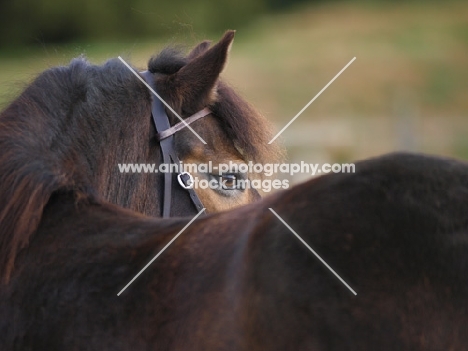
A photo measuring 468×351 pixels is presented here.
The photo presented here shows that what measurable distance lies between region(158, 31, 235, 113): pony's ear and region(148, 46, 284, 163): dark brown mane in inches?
3.7

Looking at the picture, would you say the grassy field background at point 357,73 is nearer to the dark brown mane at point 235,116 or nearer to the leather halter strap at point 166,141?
the dark brown mane at point 235,116

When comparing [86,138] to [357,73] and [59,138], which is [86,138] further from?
[357,73]

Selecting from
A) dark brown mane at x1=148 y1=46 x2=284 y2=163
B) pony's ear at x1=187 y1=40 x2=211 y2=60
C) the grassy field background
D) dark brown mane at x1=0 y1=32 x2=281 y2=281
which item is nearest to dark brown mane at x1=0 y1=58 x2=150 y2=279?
dark brown mane at x1=0 y1=32 x2=281 y2=281

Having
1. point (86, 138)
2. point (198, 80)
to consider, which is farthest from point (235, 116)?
point (86, 138)

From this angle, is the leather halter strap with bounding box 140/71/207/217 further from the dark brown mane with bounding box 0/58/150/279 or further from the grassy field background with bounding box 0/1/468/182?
the grassy field background with bounding box 0/1/468/182

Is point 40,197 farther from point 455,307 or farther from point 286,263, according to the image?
point 455,307

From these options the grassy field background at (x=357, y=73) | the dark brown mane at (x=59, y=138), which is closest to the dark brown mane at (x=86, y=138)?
the dark brown mane at (x=59, y=138)

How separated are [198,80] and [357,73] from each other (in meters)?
17.0

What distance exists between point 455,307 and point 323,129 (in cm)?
1131

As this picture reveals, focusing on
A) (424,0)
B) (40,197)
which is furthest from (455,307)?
(424,0)

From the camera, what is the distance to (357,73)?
63.2ft

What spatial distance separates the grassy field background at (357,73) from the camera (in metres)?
12.4

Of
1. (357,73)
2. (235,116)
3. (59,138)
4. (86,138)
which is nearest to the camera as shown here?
(59,138)

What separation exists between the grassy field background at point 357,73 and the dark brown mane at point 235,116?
632 centimetres
